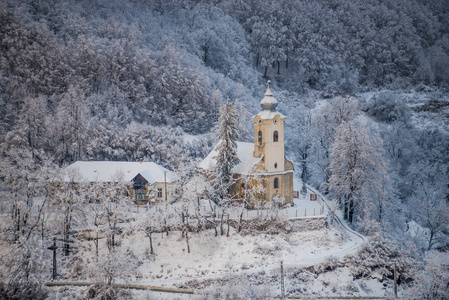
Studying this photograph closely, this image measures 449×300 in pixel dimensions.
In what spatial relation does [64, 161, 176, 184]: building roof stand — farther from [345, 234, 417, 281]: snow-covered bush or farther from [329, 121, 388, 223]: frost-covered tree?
[345, 234, 417, 281]: snow-covered bush

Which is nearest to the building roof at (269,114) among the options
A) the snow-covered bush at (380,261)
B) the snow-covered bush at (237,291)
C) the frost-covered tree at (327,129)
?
the frost-covered tree at (327,129)

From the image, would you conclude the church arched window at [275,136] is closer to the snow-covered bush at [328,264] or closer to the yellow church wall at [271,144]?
the yellow church wall at [271,144]

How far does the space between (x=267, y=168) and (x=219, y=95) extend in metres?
25.2

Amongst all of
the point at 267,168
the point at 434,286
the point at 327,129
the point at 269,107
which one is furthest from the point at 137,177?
the point at 434,286

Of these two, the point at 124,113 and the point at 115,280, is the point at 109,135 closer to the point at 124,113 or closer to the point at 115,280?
the point at 124,113

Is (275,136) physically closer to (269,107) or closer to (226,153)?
(269,107)

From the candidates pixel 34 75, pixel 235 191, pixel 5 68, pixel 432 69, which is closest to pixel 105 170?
pixel 235 191

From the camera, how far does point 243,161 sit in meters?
40.9

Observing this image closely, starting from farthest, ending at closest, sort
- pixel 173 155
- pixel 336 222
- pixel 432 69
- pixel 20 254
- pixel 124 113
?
pixel 432 69 < pixel 124 113 < pixel 173 155 < pixel 336 222 < pixel 20 254

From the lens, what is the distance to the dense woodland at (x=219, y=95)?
132ft

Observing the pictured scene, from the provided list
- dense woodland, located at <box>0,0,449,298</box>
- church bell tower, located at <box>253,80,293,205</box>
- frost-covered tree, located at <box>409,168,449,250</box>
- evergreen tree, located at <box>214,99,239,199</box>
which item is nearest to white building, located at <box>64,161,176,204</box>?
dense woodland, located at <box>0,0,449,298</box>

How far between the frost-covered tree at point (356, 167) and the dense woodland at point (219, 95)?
0.15 meters

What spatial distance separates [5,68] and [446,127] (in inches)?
2843

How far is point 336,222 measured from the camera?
127 ft
